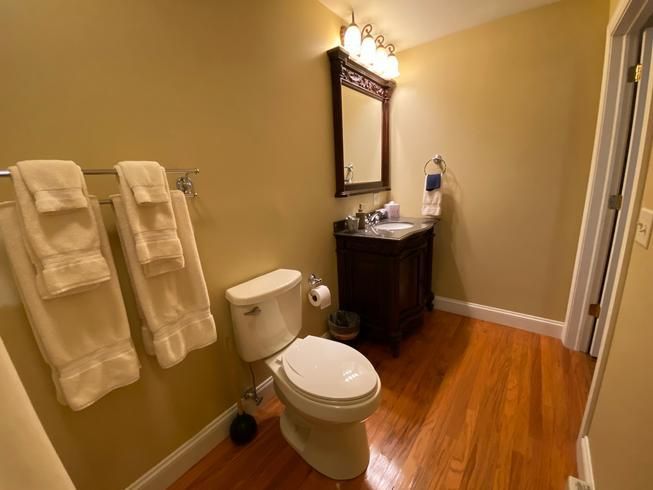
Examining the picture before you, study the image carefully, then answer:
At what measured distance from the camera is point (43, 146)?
0.81m

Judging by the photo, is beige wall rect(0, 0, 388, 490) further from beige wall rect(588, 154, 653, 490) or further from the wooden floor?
beige wall rect(588, 154, 653, 490)

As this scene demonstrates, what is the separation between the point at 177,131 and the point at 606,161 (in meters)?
2.25

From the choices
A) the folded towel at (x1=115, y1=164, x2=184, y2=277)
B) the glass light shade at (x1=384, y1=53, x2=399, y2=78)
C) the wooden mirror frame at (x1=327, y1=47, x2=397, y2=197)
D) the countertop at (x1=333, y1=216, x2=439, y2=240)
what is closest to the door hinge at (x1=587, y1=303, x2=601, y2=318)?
the countertop at (x1=333, y1=216, x2=439, y2=240)

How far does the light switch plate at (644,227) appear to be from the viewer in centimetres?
78

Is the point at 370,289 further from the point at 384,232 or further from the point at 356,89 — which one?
the point at 356,89

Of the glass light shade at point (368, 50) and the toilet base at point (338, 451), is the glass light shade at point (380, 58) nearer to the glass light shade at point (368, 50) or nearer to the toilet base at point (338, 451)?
the glass light shade at point (368, 50)

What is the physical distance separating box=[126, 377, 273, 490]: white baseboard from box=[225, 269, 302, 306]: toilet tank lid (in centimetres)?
63

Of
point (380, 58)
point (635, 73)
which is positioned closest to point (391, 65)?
point (380, 58)

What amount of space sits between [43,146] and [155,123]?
0.34 meters

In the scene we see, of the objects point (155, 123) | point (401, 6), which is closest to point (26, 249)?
point (155, 123)

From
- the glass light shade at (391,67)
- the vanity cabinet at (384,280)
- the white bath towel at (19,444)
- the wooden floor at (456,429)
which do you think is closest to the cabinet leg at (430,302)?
the vanity cabinet at (384,280)

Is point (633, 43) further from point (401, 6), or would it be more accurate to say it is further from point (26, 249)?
point (26, 249)

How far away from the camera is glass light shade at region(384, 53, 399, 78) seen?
2072 mm

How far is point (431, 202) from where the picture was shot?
2.24 meters
